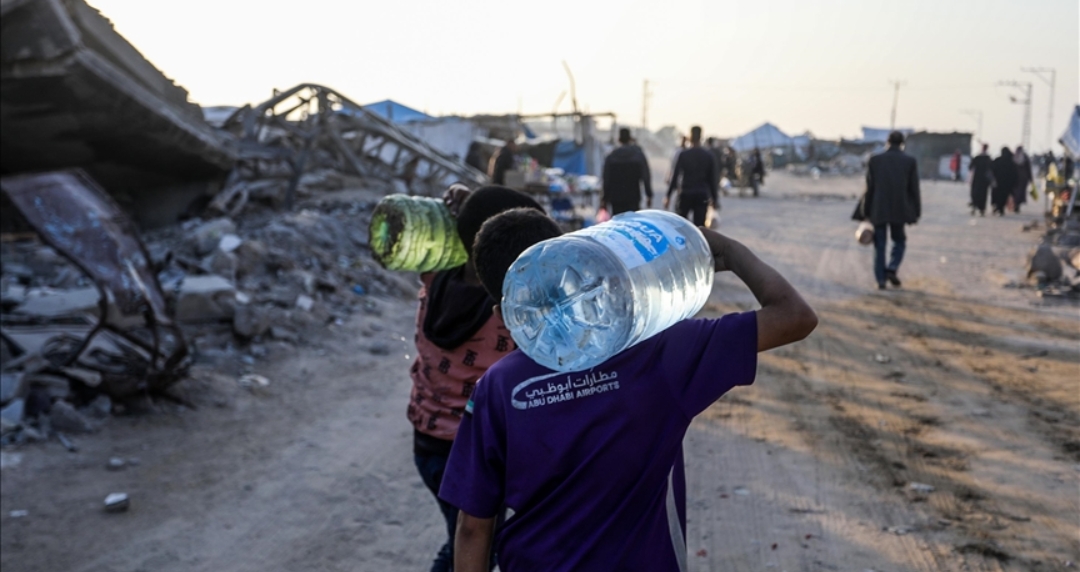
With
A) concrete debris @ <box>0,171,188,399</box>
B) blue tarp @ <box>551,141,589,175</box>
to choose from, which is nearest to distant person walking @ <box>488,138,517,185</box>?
concrete debris @ <box>0,171,188,399</box>

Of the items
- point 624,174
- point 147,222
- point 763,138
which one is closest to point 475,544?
point 624,174

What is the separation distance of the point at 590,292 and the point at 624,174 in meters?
9.47

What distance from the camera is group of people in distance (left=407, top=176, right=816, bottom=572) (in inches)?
75.2

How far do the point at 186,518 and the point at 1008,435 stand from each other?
183 inches

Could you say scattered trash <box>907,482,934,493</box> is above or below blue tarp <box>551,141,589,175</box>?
below

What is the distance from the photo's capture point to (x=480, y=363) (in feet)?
9.29

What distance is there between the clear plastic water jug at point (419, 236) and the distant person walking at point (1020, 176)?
2142 cm

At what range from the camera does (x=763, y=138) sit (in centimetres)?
5931

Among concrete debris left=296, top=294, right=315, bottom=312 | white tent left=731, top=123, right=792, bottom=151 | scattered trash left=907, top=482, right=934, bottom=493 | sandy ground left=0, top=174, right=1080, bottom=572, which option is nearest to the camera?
sandy ground left=0, top=174, right=1080, bottom=572

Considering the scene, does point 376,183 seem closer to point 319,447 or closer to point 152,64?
point 152,64

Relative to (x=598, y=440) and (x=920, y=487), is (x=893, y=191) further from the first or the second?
(x=598, y=440)

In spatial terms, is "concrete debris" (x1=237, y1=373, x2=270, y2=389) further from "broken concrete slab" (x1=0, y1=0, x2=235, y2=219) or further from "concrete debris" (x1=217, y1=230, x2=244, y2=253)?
"broken concrete slab" (x1=0, y1=0, x2=235, y2=219)

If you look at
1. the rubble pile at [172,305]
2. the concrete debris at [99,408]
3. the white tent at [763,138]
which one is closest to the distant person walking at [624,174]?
the rubble pile at [172,305]

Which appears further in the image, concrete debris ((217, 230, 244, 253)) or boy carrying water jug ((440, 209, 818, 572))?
concrete debris ((217, 230, 244, 253))
